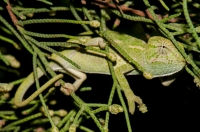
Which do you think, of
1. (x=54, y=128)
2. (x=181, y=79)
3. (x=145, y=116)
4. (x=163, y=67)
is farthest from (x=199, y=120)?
(x=54, y=128)

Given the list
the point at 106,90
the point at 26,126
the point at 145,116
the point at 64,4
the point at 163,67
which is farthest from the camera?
the point at 145,116

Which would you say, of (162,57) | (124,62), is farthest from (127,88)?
(162,57)

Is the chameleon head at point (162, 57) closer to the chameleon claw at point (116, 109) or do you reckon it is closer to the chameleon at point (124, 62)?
the chameleon at point (124, 62)

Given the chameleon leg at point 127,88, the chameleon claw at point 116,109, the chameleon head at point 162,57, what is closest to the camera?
the chameleon claw at point 116,109

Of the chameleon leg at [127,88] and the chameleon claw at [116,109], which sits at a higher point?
the chameleon claw at [116,109]

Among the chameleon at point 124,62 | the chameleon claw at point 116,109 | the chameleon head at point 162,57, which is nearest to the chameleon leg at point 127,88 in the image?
the chameleon at point 124,62

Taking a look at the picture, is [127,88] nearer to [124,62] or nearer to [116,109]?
[124,62]

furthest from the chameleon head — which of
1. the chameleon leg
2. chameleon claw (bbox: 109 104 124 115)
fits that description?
chameleon claw (bbox: 109 104 124 115)

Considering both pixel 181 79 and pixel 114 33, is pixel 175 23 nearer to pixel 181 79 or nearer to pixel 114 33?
pixel 114 33
